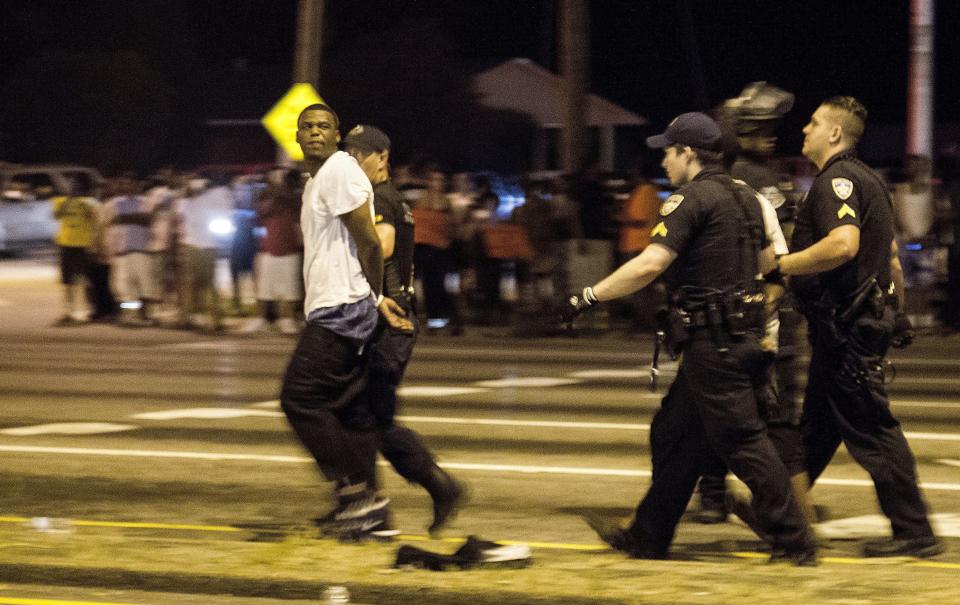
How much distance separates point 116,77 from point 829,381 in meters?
49.0

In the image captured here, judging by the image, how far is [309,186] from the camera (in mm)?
7410

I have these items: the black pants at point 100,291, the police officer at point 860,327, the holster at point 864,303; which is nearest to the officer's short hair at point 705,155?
the police officer at point 860,327

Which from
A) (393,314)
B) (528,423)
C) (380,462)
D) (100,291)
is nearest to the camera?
(393,314)

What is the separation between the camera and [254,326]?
1998cm

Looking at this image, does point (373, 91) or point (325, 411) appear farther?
point (373, 91)

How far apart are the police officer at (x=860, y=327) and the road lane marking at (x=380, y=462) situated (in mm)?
1965

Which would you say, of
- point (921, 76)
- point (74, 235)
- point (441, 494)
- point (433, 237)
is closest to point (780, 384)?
point (441, 494)

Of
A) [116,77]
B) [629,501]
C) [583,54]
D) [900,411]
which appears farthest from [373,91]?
[629,501]

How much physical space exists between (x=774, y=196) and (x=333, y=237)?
1.90 meters

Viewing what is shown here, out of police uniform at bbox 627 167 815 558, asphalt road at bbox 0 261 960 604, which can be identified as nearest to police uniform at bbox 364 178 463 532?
asphalt road at bbox 0 261 960 604

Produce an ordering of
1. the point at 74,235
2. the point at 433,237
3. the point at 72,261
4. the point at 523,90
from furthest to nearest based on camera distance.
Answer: the point at 523,90, the point at 72,261, the point at 74,235, the point at 433,237

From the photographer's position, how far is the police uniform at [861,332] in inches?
287

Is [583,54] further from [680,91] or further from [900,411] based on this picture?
[680,91]

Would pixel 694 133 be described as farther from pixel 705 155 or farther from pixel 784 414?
pixel 784 414
